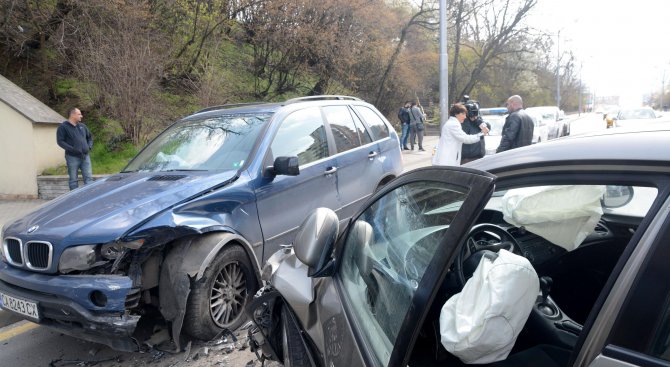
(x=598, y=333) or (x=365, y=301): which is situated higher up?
(x=598, y=333)

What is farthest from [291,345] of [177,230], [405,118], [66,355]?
[405,118]

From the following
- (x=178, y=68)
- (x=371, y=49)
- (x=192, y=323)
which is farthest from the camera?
(x=371, y=49)

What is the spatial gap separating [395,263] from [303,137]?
2.94 metres

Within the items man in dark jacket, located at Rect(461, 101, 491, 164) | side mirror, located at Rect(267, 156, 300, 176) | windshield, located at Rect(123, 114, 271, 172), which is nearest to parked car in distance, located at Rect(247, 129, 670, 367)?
side mirror, located at Rect(267, 156, 300, 176)

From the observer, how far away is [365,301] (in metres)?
1.84

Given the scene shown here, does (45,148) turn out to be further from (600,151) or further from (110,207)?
(600,151)

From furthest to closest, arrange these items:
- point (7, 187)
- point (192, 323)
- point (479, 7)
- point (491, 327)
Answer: point (479, 7), point (7, 187), point (192, 323), point (491, 327)

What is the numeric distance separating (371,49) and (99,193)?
18.4 meters

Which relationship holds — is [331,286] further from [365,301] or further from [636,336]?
[636,336]

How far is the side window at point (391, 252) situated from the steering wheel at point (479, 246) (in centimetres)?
25

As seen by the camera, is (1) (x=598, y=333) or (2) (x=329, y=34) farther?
(2) (x=329, y=34)

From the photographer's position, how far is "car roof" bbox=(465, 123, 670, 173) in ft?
3.90

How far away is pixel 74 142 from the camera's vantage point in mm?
8078

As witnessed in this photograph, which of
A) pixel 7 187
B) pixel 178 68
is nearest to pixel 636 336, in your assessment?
pixel 7 187
